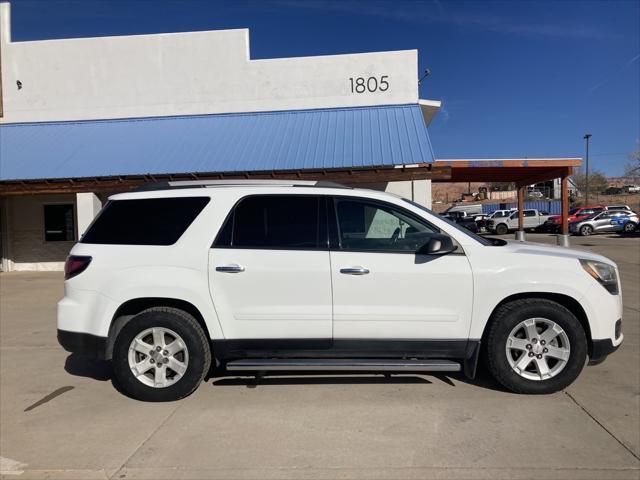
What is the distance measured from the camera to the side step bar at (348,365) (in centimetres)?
446

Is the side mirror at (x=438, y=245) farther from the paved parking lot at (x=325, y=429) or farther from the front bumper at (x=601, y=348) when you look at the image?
the front bumper at (x=601, y=348)

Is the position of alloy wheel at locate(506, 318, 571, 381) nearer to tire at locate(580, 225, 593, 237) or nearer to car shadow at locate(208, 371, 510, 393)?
car shadow at locate(208, 371, 510, 393)

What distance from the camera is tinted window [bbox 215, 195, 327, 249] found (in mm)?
4656

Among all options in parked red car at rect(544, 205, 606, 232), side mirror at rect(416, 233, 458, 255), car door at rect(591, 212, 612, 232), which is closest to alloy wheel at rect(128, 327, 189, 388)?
side mirror at rect(416, 233, 458, 255)

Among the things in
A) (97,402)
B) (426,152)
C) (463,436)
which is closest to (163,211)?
(97,402)

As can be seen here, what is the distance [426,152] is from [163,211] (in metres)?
8.08

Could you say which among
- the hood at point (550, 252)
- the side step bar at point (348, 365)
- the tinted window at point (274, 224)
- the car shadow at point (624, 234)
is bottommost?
the side step bar at point (348, 365)

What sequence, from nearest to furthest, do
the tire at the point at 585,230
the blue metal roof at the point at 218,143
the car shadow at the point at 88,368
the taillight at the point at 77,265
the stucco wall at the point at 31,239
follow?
the taillight at the point at 77,265 < the car shadow at the point at 88,368 < the blue metal roof at the point at 218,143 < the stucco wall at the point at 31,239 < the tire at the point at 585,230

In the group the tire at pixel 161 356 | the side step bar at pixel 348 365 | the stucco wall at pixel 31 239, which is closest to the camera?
the side step bar at pixel 348 365

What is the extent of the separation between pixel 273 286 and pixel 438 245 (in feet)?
4.84

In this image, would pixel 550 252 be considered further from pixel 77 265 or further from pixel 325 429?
pixel 77 265

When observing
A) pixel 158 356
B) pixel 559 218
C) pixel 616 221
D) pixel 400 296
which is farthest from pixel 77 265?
pixel 559 218

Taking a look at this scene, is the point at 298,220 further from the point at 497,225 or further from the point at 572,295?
the point at 497,225

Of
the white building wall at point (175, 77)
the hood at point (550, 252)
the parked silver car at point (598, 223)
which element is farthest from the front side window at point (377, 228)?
the parked silver car at point (598, 223)
